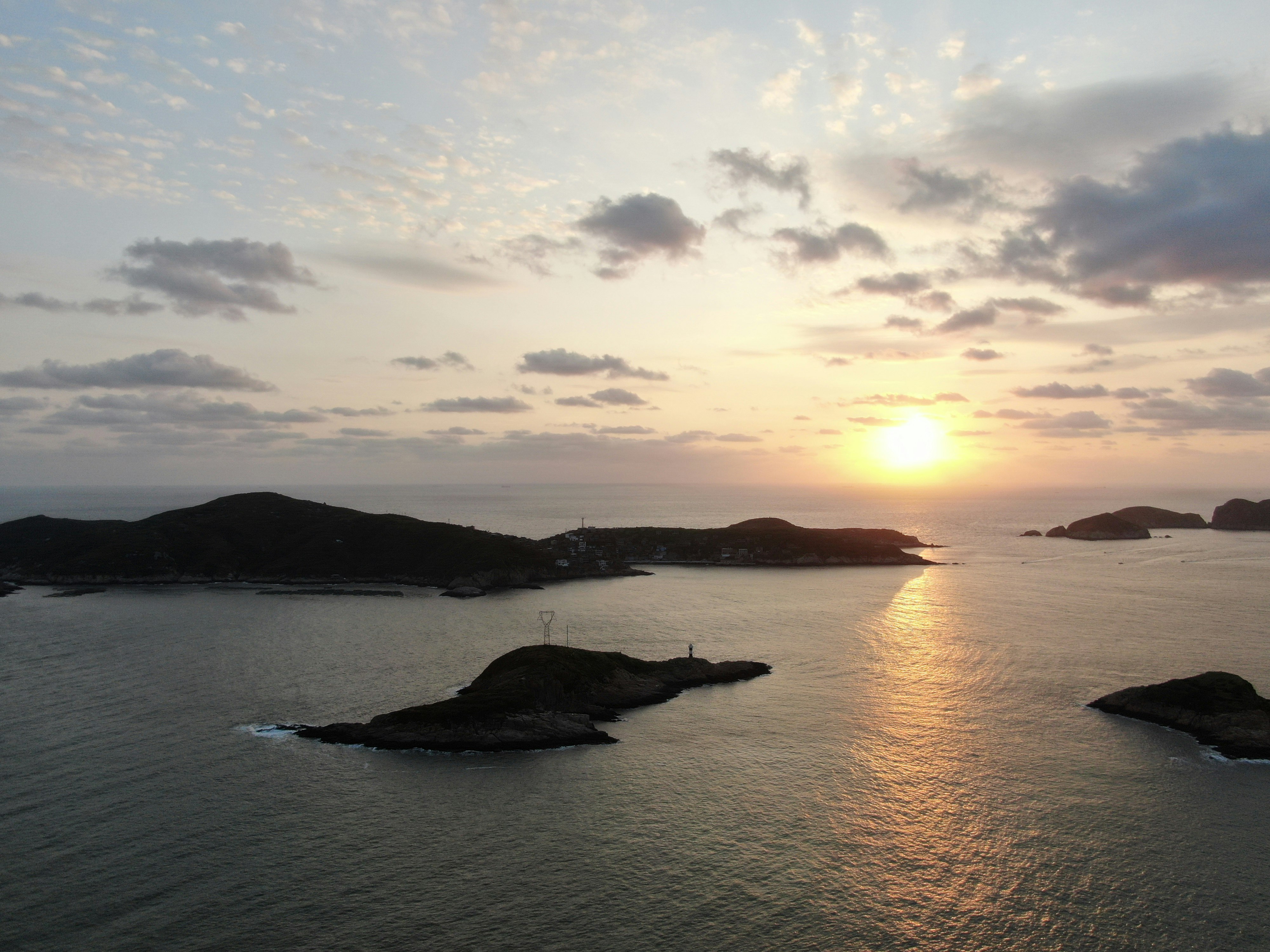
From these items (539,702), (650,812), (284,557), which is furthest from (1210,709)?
(284,557)

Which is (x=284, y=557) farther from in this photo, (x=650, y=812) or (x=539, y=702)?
(x=650, y=812)

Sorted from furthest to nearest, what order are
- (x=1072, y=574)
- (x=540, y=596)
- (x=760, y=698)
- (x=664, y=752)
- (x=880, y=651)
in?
(x=1072, y=574)
(x=540, y=596)
(x=880, y=651)
(x=760, y=698)
(x=664, y=752)

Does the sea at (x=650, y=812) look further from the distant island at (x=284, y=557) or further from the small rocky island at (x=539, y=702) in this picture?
the distant island at (x=284, y=557)

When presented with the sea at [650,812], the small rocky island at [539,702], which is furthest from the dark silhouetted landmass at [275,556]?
the small rocky island at [539,702]

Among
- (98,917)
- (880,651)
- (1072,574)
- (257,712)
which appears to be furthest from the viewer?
(1072,574)

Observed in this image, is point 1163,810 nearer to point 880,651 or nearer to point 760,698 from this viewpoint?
point 760,698

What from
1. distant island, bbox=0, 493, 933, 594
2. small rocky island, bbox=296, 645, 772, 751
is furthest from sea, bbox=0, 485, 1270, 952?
distant island, bbox=0, 493, 933, 594

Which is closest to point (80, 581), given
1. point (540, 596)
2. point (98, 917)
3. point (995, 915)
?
point (540, 596)
